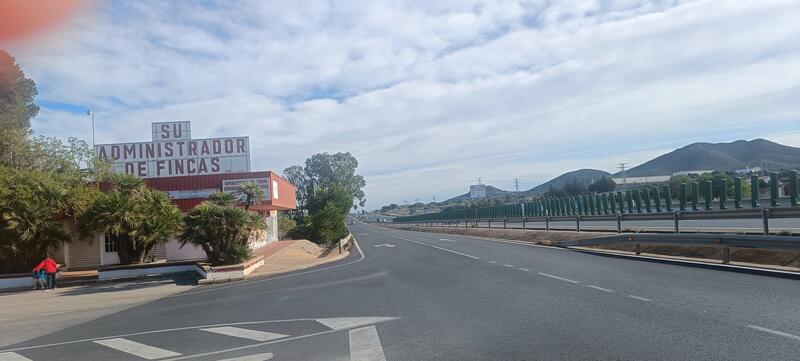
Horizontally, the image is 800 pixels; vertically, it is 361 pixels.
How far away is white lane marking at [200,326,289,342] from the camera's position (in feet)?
30.8

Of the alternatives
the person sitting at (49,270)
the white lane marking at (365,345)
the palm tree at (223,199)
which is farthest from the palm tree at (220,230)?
the white lane marking at (365,345)

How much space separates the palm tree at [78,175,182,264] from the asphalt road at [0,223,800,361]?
33.5ft

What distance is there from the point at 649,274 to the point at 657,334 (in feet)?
22.6

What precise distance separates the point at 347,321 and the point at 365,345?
217cm

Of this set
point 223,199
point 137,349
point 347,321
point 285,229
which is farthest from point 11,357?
point 285,229

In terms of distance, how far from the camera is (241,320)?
11500 mm

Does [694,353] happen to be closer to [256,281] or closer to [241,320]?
[241,320]

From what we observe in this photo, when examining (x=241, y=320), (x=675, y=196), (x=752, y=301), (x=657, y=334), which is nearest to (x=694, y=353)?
(x=657, y=334)

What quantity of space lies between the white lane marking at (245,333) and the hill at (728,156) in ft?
217

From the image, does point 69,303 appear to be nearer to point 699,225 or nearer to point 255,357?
point 255,357

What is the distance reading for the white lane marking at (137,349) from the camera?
865 centimetres

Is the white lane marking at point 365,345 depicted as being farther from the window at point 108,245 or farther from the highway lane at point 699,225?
the window at point 108,245

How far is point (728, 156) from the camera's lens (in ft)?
307

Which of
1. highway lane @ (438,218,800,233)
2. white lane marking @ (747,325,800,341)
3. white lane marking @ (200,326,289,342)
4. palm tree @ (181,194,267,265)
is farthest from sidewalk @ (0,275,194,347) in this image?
highway lane @ (438,218,800,233)
